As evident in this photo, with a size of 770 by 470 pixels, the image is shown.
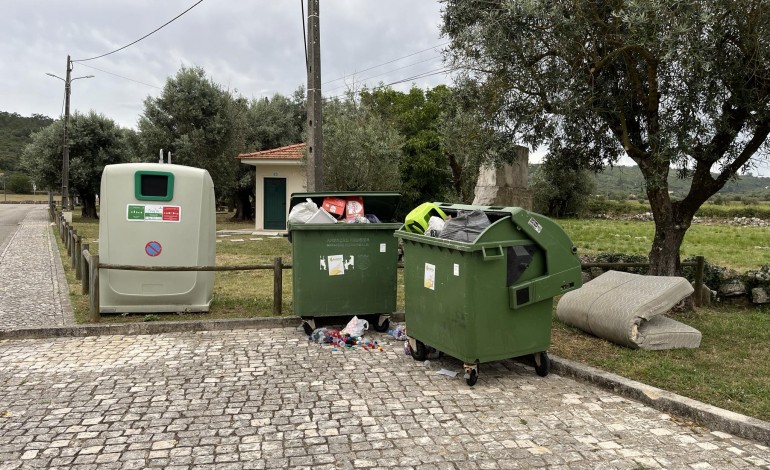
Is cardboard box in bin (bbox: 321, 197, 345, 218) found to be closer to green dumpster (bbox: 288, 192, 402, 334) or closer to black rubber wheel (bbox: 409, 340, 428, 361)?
green dumpster (bbox: 288, 192, 402, 334)

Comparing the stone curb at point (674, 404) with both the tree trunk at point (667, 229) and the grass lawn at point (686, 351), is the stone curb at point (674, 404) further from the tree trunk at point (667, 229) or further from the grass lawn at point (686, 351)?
the tree trunk at point (667, 229)

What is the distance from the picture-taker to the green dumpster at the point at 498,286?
4719 millimetres

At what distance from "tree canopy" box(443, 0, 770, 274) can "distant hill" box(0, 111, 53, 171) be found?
257 ft

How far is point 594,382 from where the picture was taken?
16.1 ft

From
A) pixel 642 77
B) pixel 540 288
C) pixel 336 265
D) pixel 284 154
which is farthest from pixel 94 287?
pixel 284 154

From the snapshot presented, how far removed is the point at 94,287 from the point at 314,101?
4157 millimetres

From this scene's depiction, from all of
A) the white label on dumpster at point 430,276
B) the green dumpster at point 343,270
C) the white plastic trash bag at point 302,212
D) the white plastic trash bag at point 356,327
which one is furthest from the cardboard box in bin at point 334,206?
the white label on dumpster at point 430,276

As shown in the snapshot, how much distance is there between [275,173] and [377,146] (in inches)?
292

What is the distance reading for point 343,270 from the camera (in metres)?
6.45

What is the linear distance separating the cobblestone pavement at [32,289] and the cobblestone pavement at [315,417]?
1334 millimetres

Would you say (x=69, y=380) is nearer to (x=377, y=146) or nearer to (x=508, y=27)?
(x=508, y=27)

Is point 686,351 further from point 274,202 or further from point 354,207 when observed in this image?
point 274,202

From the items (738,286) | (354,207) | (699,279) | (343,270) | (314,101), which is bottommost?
(738,286)

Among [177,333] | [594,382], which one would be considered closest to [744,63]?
[594,382]
